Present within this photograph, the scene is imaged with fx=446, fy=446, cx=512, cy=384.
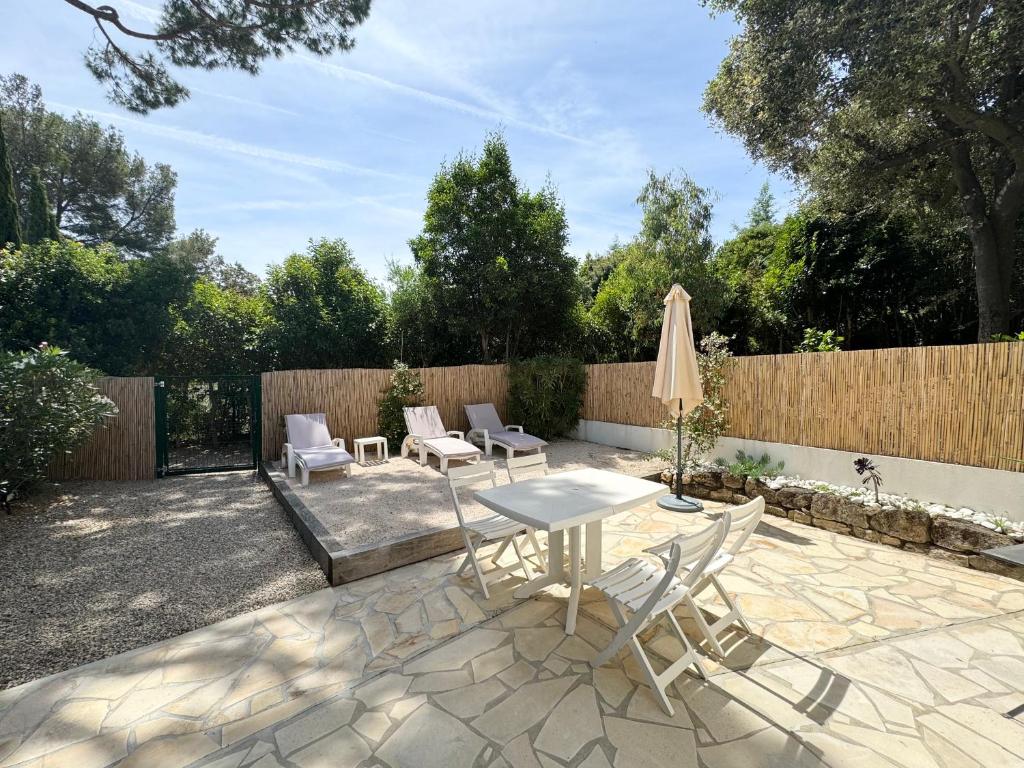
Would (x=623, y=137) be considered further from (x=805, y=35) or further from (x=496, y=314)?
(x=496, y=314)

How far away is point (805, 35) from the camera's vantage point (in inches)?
233

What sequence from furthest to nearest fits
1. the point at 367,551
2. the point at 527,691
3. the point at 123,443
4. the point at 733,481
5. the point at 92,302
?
the point at 92,302
the point at 123,443
the point at 733,481
the point at 367,551
the point at 527,691

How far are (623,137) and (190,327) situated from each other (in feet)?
30.8

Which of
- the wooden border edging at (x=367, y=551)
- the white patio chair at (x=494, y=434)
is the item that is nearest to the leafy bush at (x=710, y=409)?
the white patio chair at (x=494, y=434)

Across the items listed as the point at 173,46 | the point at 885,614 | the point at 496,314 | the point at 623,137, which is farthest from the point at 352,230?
the point at 885,614

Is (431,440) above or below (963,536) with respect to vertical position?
above

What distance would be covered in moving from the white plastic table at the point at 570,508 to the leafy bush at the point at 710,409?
3.19 m

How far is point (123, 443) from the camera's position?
23.0ft

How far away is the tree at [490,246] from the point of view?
32.7ft

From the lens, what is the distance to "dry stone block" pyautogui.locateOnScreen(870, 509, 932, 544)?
4.02 meters

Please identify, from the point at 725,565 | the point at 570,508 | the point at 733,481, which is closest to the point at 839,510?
the point at 733,481

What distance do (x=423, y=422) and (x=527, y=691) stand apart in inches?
247

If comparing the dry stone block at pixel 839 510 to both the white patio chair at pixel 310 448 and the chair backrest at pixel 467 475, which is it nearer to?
the chair backrest at pixel 467 475

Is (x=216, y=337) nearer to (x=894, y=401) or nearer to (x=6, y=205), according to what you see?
(x=6, y=205)
